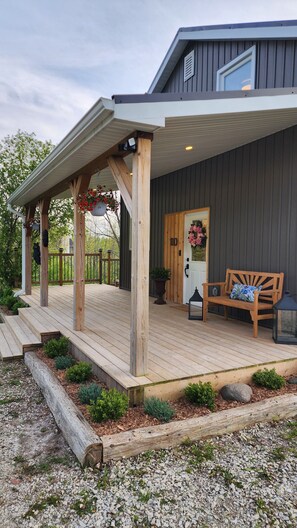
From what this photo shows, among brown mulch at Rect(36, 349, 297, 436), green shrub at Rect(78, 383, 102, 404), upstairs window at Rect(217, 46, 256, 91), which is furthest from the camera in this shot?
upstairs window at Rect(217, 46, 256, 91)

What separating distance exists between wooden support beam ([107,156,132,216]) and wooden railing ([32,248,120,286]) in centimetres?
619

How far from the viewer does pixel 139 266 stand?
114 inches

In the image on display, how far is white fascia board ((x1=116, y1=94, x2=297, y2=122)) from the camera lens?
263 centimetres

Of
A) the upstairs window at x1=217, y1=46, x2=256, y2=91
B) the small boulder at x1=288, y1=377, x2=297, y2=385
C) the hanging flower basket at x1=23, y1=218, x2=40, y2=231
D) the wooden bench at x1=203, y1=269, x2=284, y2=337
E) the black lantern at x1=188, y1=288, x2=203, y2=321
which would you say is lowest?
the small boulder at x1=288, y1=377, x2=297, y2=385

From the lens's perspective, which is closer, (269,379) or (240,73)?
(269,379)

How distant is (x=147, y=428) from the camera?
2379 millimetres

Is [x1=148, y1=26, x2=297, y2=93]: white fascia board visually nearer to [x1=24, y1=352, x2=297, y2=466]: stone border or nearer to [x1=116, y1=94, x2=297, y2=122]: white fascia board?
[x1=116, y1=94, x2=297, y2=122]: white fascia board

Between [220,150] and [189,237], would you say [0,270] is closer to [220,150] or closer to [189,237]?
[189,237]

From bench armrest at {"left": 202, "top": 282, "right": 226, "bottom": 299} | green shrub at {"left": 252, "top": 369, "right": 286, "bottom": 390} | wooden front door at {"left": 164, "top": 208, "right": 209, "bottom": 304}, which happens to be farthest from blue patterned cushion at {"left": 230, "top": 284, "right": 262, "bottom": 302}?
green shrub at {"left": 252, "top": 369, "right": 286, "bottom": 390}

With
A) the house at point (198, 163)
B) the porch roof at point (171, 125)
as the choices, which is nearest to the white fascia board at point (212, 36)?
the house at point (198, 163)

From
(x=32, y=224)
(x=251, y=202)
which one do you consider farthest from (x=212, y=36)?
(x=32, y=224)

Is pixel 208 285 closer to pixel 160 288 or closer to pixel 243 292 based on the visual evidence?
pixel 243 292

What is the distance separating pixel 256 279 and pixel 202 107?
2.56 m

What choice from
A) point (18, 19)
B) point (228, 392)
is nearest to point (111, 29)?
point (18, 19)
